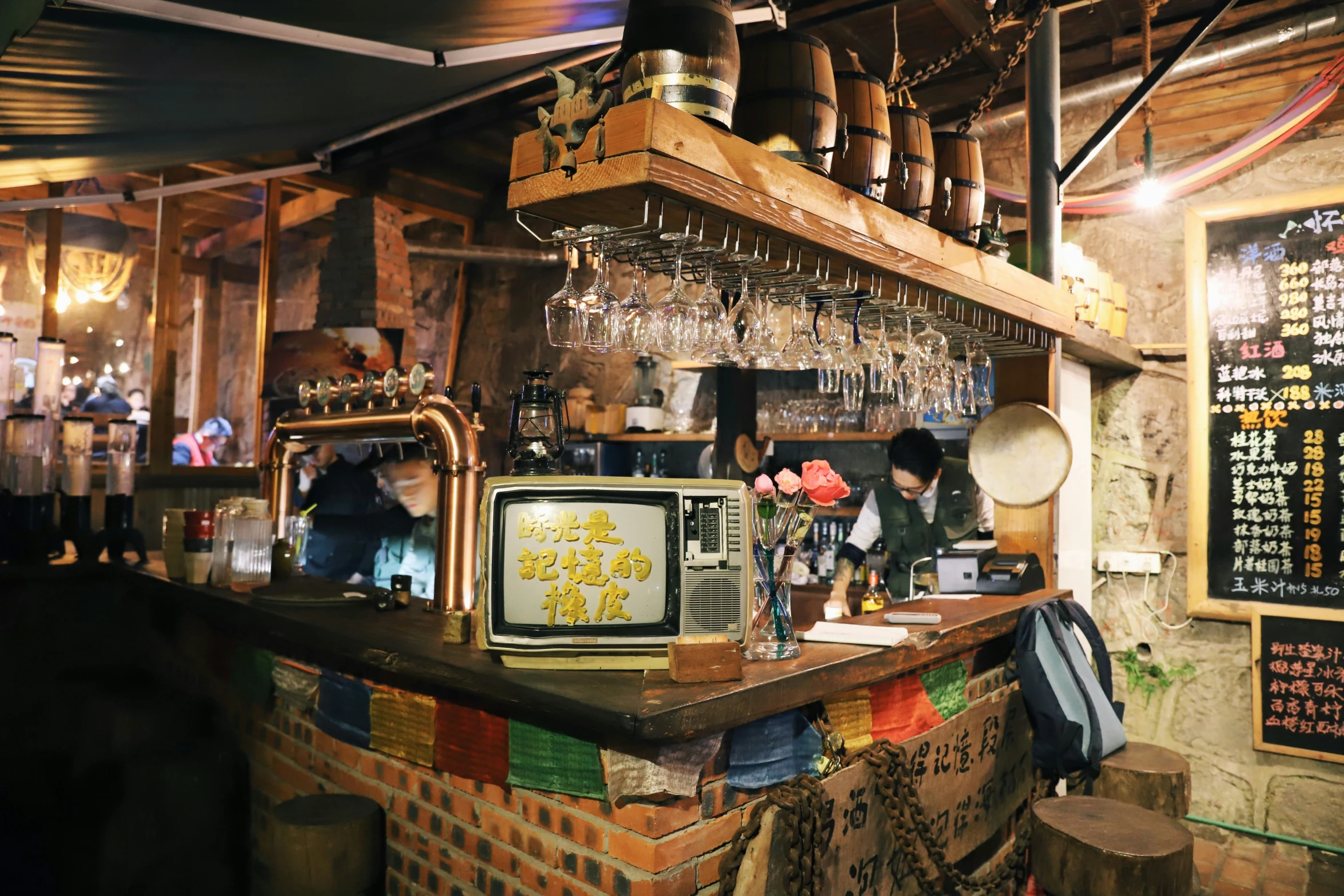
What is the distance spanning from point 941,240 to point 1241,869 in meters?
3.35

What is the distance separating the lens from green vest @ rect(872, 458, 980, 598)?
4688 mm

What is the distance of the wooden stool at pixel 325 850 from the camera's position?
218cm

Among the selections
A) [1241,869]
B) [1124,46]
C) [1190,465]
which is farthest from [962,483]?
[1124,46]

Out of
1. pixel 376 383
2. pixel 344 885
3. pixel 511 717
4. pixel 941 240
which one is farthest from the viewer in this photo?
pixel 376 383

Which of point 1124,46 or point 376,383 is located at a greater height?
point 1124,46

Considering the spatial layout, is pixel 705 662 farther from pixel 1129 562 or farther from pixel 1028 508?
pixel 1129 562

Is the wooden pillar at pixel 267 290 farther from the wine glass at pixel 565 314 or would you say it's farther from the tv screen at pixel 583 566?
the tv screen at pixel 583 566

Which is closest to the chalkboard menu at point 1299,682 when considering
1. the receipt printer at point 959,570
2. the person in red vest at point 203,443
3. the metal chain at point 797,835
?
the receipt printer at point 959,570

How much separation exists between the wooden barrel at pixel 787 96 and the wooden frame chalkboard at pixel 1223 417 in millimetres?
3394

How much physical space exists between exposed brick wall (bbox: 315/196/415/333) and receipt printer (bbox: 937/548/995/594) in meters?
4.76

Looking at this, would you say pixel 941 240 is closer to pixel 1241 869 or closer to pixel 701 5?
pixel 701 5

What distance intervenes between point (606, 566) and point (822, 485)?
2.14 ft

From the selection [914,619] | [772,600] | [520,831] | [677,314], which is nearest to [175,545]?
[520,831]

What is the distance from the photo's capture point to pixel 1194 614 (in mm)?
4312
